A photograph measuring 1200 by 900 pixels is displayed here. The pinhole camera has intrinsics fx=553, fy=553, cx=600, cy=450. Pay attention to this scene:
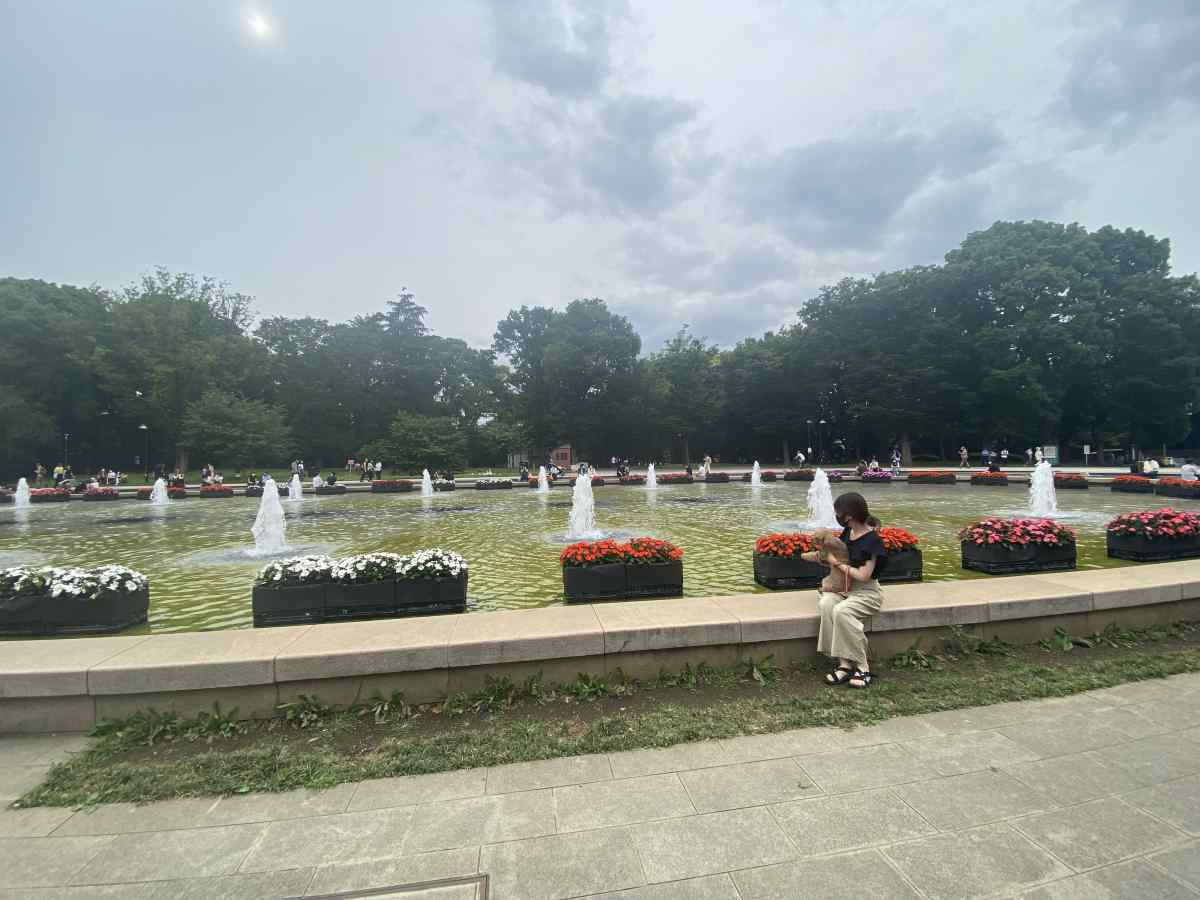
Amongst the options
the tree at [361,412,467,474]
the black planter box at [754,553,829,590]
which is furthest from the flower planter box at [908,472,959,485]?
the tree at [361,412,467,474]

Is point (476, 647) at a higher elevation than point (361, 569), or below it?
below

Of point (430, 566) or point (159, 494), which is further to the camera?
point (159, 494)

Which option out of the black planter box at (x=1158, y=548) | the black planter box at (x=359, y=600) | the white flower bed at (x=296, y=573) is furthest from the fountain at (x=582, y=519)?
the black planter box at (x=1158, y=548)

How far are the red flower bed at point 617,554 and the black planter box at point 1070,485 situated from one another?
86.4 feet

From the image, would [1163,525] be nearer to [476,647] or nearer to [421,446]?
[476,647]

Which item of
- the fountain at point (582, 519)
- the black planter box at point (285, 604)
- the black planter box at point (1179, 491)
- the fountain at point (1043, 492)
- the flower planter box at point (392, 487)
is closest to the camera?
the black planter box at point (285, 604)

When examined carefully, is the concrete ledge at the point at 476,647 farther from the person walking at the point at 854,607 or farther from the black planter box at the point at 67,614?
the black planter box at the point at 67,614

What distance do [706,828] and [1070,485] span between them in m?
31.0

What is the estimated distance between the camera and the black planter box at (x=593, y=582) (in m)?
7.61

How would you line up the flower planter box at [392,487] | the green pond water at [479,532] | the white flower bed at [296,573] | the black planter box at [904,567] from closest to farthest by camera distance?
the white flower bed at [296,573] < the black planter box at [904,567] < the green pond water at [479,532] < the flower planter box at [392,487]

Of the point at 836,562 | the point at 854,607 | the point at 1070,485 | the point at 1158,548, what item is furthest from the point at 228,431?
the point at 1070,485

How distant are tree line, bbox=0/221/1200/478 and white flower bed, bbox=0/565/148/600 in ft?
140

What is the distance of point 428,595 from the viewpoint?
7105mm

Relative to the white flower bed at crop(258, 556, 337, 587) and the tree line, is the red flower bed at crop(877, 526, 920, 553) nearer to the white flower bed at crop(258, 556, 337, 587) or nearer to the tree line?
the white flower bed at crop(258, 556, 337, 587)
